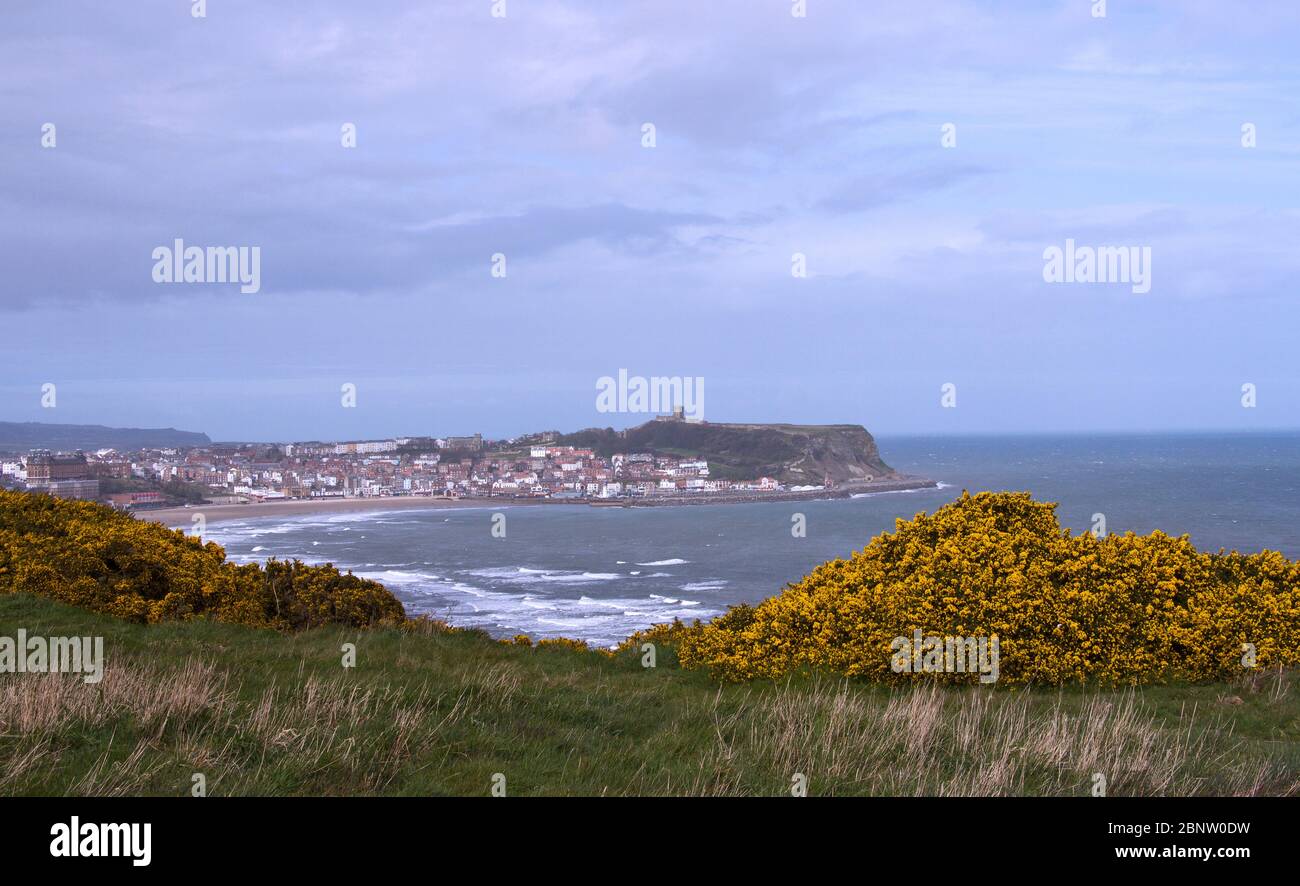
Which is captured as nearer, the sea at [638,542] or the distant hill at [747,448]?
the sea at [638,542]

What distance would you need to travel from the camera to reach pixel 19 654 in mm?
11141

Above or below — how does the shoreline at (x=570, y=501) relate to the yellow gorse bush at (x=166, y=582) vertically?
below

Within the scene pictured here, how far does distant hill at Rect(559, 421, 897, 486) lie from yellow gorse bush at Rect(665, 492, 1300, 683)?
111m

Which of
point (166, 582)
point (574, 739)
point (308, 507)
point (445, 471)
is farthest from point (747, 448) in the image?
point (574, 739)

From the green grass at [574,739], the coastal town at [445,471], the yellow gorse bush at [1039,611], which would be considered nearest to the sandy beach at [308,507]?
the coastal town at [445,471]

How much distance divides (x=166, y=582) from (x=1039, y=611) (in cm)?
1425

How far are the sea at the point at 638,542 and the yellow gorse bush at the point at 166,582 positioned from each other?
25.7ft

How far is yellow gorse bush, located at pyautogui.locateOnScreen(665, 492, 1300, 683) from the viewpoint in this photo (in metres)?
11.2

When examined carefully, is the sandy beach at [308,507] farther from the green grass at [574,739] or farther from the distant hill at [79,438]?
the green grass at [574,739]

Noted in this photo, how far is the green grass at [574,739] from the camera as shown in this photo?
6.56 meters

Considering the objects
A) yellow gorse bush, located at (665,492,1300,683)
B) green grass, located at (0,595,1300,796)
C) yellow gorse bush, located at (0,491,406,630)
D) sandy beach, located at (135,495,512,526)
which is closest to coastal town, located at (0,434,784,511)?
sandy beach, located at (135,495,512,526)

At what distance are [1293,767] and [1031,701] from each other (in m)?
2.77
